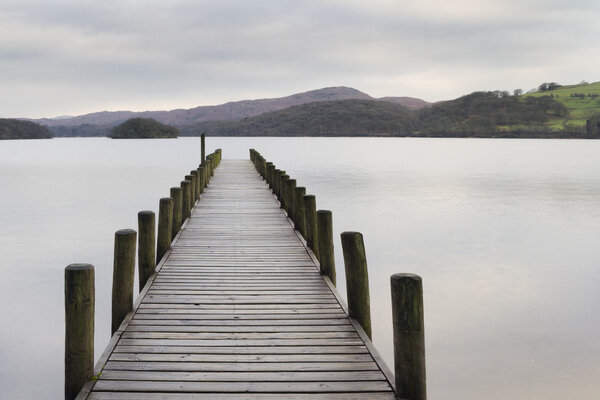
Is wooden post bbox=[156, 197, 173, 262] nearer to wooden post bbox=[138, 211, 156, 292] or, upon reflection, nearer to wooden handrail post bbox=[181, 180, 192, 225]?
wooden post bbox=[138, 211, 156, 292]

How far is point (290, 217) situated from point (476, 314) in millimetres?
4201

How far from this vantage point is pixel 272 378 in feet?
12.8

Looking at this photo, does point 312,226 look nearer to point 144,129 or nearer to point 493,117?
point 493,117

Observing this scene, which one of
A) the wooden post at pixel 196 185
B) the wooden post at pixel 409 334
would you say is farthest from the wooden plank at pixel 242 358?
the wooden post at pixel 196 185

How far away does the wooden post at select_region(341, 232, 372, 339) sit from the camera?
5.11 metres

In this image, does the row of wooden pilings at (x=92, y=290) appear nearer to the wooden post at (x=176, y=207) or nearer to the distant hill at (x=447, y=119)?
the wooden post at (x=176, y=207)

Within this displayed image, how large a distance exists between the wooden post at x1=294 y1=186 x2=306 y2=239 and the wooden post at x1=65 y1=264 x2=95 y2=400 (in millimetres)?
5709

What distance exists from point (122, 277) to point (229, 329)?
4.11 feet

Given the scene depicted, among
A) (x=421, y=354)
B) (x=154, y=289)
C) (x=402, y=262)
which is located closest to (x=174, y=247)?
(x=154, y=289)

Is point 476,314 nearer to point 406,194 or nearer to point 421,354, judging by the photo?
point 421,354

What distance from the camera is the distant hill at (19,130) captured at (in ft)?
534

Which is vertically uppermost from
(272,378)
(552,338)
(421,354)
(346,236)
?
(346,236)

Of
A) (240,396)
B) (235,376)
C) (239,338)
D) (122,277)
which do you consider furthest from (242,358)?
(122,277)

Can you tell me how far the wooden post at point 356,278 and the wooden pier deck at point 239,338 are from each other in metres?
0.16
